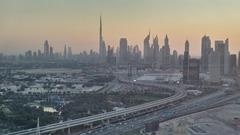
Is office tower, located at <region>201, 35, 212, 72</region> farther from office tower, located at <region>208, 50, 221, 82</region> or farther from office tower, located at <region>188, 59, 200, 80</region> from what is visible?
office tower, located at <region>188, 59, 200, 80</region>

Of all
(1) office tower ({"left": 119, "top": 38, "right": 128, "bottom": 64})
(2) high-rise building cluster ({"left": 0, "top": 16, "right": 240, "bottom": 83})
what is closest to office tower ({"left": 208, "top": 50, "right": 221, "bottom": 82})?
(2) high-rise building cluster ({"left": 0, "top": 16, "right": 240, "bottom": 83})

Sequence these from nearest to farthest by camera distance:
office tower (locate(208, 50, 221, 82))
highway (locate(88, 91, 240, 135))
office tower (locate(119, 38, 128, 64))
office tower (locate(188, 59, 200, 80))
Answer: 1. highway (locate(88, 91, 240, 135))
2. office tower (locate(188, 59, 200, 80))
3. office tower (locate(208, 50, 221, 82))
4. office tower (locate(119, 38, 128, 64))

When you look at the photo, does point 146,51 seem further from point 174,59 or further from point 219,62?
point 219,62

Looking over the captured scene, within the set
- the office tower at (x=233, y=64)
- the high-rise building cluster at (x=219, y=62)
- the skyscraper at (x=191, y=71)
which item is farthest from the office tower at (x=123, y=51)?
the skyscraper at (x=191, y=71)

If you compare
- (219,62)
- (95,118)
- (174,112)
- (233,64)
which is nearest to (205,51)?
(233,64)

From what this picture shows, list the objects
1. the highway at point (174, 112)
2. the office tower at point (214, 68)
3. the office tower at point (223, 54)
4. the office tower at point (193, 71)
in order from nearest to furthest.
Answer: the highway at point (174, 112)
the office tower at point (193, 71)
the office tower at point (214, 68)
the office tower at point (223, 54)

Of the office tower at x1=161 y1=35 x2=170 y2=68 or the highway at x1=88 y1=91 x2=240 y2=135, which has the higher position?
the office tower at x1=161 y1=35 x2=170 y2=68

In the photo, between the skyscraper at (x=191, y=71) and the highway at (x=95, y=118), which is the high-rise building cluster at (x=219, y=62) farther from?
the highway at (x=95, y=118)

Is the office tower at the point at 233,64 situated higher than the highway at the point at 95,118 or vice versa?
the office tower at the point at 233,64

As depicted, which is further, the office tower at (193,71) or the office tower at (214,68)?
the office tower at (214,68)

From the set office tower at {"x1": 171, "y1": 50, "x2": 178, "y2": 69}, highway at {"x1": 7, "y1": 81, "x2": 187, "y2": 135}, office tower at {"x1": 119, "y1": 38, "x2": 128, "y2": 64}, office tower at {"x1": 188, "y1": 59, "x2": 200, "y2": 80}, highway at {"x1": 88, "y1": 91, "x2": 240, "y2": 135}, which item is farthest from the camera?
office tower at {"x1": 119, "y1": 38, "x2": 128, "y2": 64}

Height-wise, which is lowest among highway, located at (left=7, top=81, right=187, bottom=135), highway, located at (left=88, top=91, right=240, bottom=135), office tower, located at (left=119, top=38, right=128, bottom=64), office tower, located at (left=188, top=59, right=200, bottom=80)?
highway, located at (left=88, top=91, right=240, bottom=135)

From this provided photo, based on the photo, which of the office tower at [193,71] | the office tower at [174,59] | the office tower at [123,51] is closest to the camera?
the office tower at [193,71]
